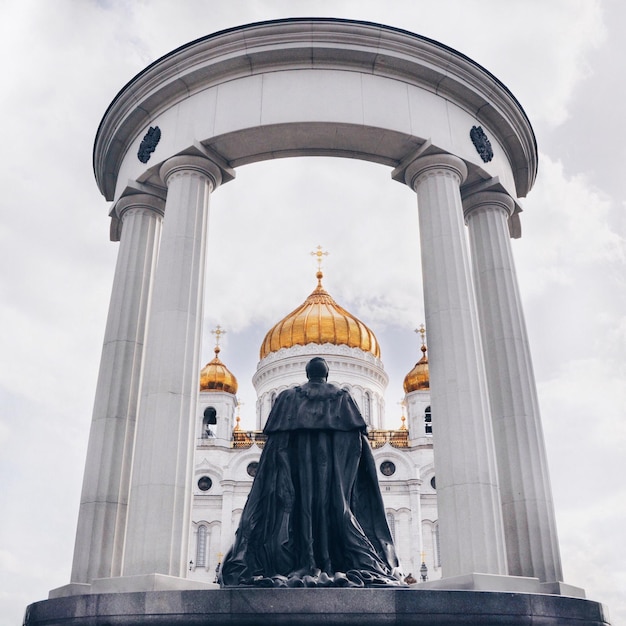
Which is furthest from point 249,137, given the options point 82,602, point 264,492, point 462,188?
point 82,602

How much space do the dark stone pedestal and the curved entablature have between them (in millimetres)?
10933

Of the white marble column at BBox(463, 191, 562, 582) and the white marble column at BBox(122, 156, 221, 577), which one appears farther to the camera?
the white marble column at BBox(463, 191, 562, 582)

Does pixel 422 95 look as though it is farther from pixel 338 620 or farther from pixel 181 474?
pixel 338 620

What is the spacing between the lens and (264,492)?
10.6 metres

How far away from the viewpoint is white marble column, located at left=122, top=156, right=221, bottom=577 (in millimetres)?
13336

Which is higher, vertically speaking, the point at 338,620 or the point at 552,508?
the point at 552,508

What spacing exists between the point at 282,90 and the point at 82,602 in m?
12.5

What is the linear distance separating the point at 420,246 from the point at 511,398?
14.1 ft

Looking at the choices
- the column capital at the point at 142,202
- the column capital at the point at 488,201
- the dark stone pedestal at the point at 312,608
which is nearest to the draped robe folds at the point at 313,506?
the dark stone pedestal at the point at 312,608

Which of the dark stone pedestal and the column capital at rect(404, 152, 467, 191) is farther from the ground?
the column capital at rect(404, 152, 467, 191)

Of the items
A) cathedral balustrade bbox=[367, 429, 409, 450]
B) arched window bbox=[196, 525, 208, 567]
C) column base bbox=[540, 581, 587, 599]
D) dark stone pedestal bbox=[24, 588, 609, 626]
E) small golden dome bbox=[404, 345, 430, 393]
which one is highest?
small golden dome bbox=[404, 345, 430, 393]

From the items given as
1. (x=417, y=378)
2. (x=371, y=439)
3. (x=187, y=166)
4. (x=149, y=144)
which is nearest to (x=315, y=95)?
(x=187, y=166)

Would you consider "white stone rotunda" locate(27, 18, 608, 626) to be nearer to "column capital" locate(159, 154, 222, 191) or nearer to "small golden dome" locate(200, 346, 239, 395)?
"column capital" locate(159, 154, 222, 191)

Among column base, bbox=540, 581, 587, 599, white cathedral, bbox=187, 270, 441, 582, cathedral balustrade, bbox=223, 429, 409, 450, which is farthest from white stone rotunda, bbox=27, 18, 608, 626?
cathedral balustrade, bbox=223, 429, 409, 450
